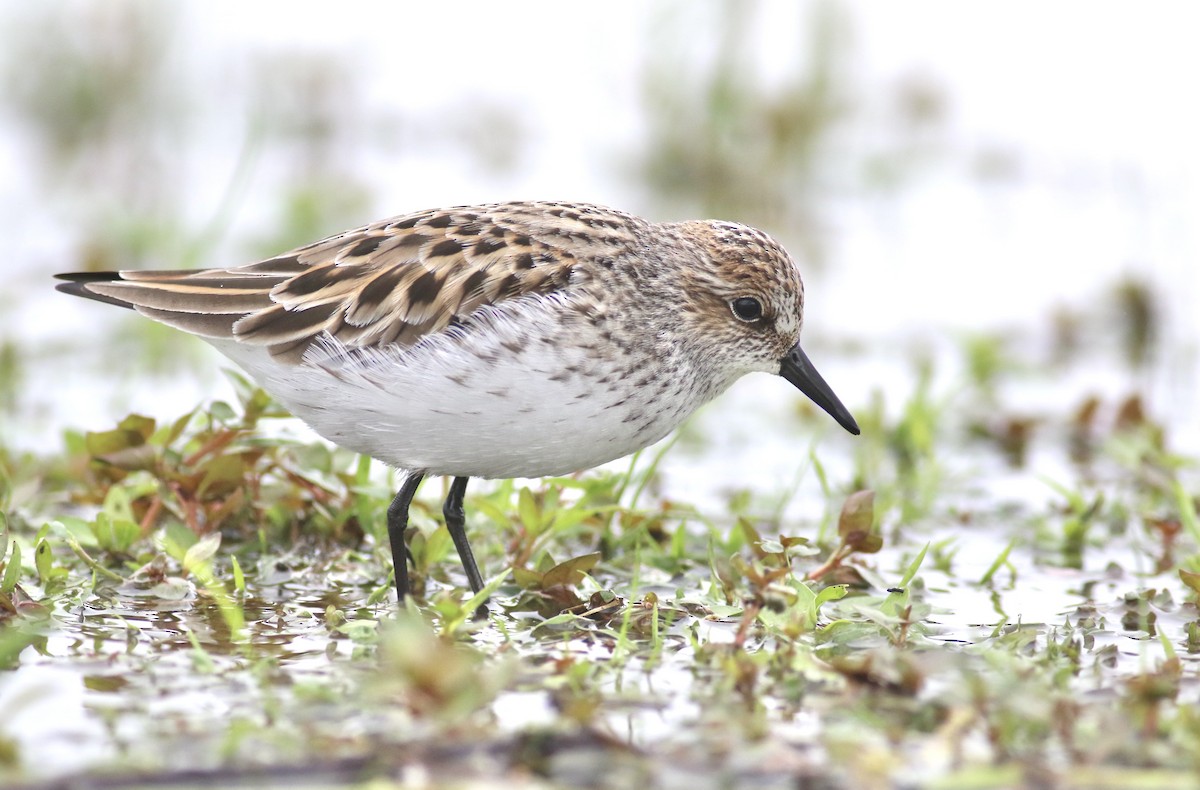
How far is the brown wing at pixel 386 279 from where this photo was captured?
5.32m

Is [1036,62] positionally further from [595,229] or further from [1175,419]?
[595,229]

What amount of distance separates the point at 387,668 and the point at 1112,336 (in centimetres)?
676

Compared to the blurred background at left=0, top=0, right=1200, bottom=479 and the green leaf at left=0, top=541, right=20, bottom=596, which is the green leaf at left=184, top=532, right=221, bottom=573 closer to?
the green leaf at left=0, top=541, right=20, bottom=596

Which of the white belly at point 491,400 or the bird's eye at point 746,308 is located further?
the bird's eye at point 746,308

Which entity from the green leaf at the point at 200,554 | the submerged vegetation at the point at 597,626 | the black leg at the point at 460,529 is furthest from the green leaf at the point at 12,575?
the black leg at the point at 460,529

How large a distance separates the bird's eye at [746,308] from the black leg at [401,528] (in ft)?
4.49

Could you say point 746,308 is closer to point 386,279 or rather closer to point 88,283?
point 386,279

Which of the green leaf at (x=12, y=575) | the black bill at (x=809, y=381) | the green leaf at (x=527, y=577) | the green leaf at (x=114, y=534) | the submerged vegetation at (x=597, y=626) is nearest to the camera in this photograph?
the submerged vegetation at (x=597, y=626)

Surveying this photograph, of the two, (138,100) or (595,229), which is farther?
(138,100)

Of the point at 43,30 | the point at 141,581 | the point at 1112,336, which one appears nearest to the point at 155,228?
the point at 43,30

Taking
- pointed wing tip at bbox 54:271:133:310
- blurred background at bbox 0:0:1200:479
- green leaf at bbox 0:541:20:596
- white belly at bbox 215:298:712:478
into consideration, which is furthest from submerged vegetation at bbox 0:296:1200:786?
blurred background at bbox 0:0:1200:479

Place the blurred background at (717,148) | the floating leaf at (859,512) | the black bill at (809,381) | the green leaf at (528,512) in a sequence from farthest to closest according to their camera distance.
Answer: the blurred background at (717,148) → the black bill at (809,381) → the green leaf at (528,512) → the floating leaf at (859,512)

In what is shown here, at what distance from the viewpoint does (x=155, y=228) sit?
10.1m

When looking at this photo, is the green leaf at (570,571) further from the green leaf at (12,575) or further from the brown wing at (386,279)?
the green leaf at (12,575)
